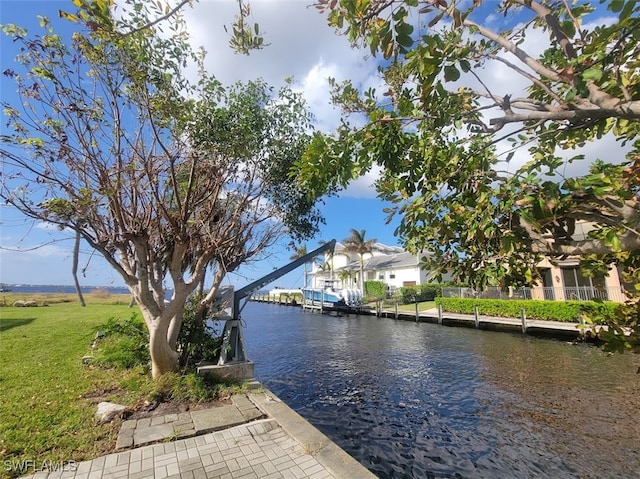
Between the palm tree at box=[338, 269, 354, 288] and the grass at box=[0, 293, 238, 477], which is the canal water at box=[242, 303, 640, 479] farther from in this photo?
the palm tree at box=[338, 269, 354, 288]

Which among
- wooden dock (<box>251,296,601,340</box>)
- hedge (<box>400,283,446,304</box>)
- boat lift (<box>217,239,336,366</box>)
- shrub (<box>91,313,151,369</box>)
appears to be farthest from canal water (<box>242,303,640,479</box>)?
hedge (<box>400,283,446,304</box>)

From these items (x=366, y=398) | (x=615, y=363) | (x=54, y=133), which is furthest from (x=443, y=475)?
(x=615, y=363)

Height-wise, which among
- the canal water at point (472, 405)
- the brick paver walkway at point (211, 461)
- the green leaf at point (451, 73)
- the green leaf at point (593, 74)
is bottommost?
the canal water at point (472, 405)

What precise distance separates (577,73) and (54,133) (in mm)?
6899

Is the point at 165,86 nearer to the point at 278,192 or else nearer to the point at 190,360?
the point at 278,192

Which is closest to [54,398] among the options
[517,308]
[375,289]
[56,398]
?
[56,398]

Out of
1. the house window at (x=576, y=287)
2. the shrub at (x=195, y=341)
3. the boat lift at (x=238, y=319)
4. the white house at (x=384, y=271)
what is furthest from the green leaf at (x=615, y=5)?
the white house at (x=384, y=271)

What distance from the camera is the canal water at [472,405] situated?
5.62 meters

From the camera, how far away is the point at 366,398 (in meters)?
8.87

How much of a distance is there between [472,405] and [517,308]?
1479 centimetres

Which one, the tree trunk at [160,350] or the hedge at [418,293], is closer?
the tree trunk at [160,350]

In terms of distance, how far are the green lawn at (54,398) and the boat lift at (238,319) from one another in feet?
5.65

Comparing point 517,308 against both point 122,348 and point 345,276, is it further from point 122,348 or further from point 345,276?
point 345,276

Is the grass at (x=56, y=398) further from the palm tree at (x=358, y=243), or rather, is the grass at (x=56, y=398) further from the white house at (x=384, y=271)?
the palm tree at (x=358, y=243)
